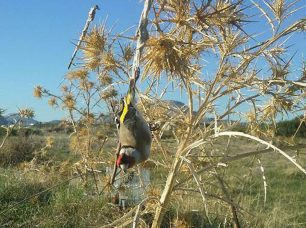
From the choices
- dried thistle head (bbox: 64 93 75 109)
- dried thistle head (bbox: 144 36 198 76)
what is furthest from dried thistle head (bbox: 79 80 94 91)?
dried thistle head (bbox: 144 36 198 76)

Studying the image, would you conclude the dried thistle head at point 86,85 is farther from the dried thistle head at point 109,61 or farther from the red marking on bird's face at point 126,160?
the red marking on bird's face at point 126,160

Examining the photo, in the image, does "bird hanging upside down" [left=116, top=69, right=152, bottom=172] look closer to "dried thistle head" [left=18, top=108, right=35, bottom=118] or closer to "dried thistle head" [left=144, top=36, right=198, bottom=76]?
"dried thistle head" [left=144, top=36, right=198, bottom=76]

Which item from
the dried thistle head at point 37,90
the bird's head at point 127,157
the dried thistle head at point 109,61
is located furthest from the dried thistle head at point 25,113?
the bird's head at point 127,157

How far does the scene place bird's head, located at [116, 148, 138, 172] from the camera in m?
0.79

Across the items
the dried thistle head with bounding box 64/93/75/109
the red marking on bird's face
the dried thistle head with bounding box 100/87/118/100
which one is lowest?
the red marking on bird's face

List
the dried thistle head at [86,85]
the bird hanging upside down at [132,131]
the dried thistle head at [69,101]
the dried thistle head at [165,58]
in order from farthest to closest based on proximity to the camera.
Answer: the dried thistle head at [69,101] < the dried thistle head at [86,85] < the dried thistle head at [165,58] < the bird hanging upside down at [132,131]

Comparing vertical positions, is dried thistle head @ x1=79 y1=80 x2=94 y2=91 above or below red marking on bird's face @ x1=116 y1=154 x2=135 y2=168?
above

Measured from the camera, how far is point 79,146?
4090mm

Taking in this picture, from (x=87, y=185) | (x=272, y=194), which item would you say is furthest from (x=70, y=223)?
(x=272, y=194)

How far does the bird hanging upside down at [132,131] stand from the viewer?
77cm

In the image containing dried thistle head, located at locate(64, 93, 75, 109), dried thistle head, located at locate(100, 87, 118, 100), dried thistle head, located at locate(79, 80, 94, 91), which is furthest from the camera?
dried thistle head, located at locate(64, 93, 75, 109)

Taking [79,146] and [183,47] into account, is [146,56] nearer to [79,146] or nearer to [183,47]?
[183,47]

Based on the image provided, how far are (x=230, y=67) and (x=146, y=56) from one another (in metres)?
1.07

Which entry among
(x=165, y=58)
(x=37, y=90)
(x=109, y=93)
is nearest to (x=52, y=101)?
(x=37, y=90)
